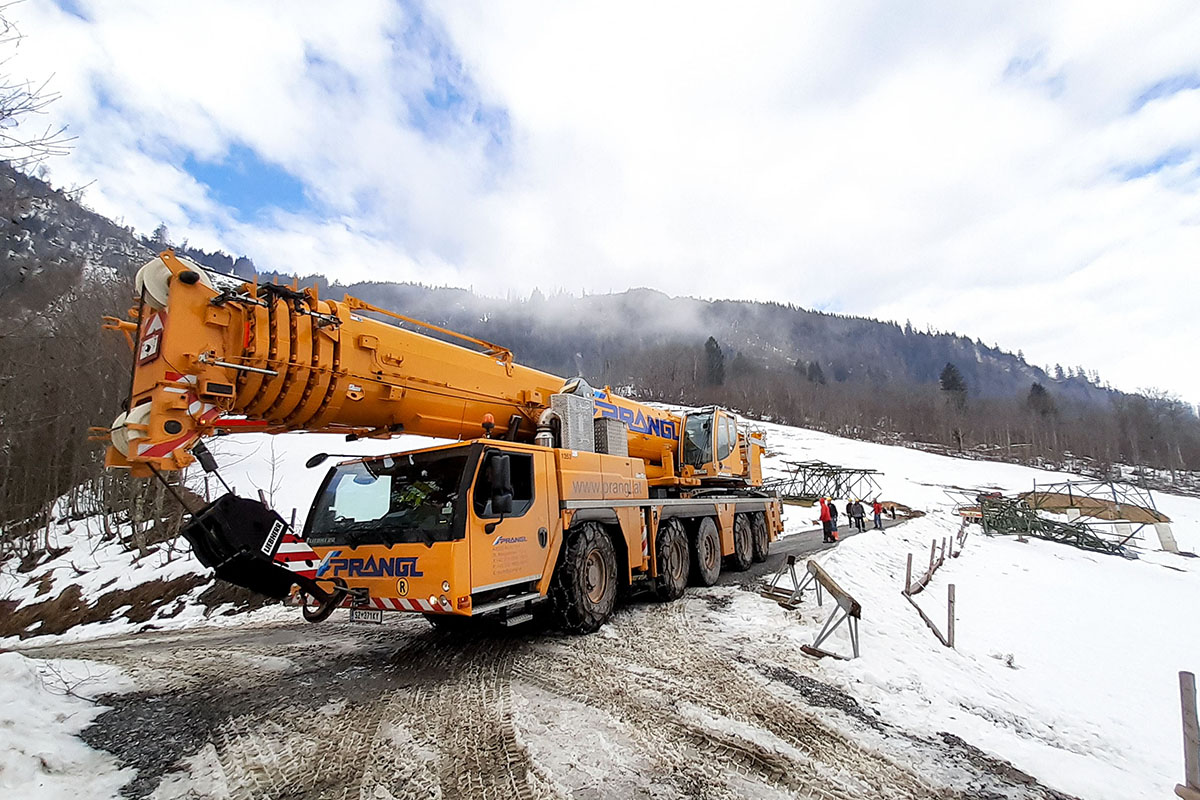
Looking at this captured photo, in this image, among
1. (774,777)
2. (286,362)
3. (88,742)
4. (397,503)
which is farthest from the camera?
(397,503)

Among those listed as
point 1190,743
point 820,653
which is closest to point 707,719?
point 820,653

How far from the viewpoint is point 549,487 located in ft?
22.1

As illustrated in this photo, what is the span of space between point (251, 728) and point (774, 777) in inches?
154

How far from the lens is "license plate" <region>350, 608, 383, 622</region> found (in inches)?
Answer: 224

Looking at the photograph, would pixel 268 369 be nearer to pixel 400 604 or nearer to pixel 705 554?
pixel 400 604

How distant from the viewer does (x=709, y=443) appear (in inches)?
461

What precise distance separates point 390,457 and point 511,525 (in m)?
1.59

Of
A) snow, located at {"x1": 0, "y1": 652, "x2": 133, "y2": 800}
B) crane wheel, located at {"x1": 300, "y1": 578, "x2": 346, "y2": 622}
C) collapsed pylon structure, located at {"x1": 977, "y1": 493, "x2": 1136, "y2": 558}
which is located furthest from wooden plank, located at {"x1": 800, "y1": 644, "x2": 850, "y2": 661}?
collapsed pylon structure, located at {"x1": 977, "y1": 493, "x2": 1136, "y2": 558}

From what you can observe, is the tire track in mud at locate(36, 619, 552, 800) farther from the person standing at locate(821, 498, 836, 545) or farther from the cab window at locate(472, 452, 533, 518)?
the person standing at locate(821, 498, 836, 545)

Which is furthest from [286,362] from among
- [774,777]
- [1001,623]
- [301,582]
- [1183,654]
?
[1183,654]

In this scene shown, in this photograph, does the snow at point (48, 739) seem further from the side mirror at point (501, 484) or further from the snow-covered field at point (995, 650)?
the side mirror at point (501, 484)

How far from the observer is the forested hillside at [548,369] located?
8.24 m

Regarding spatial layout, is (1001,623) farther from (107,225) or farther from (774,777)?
(107,225)

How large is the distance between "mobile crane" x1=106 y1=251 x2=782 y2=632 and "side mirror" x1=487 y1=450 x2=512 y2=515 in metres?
0.02
